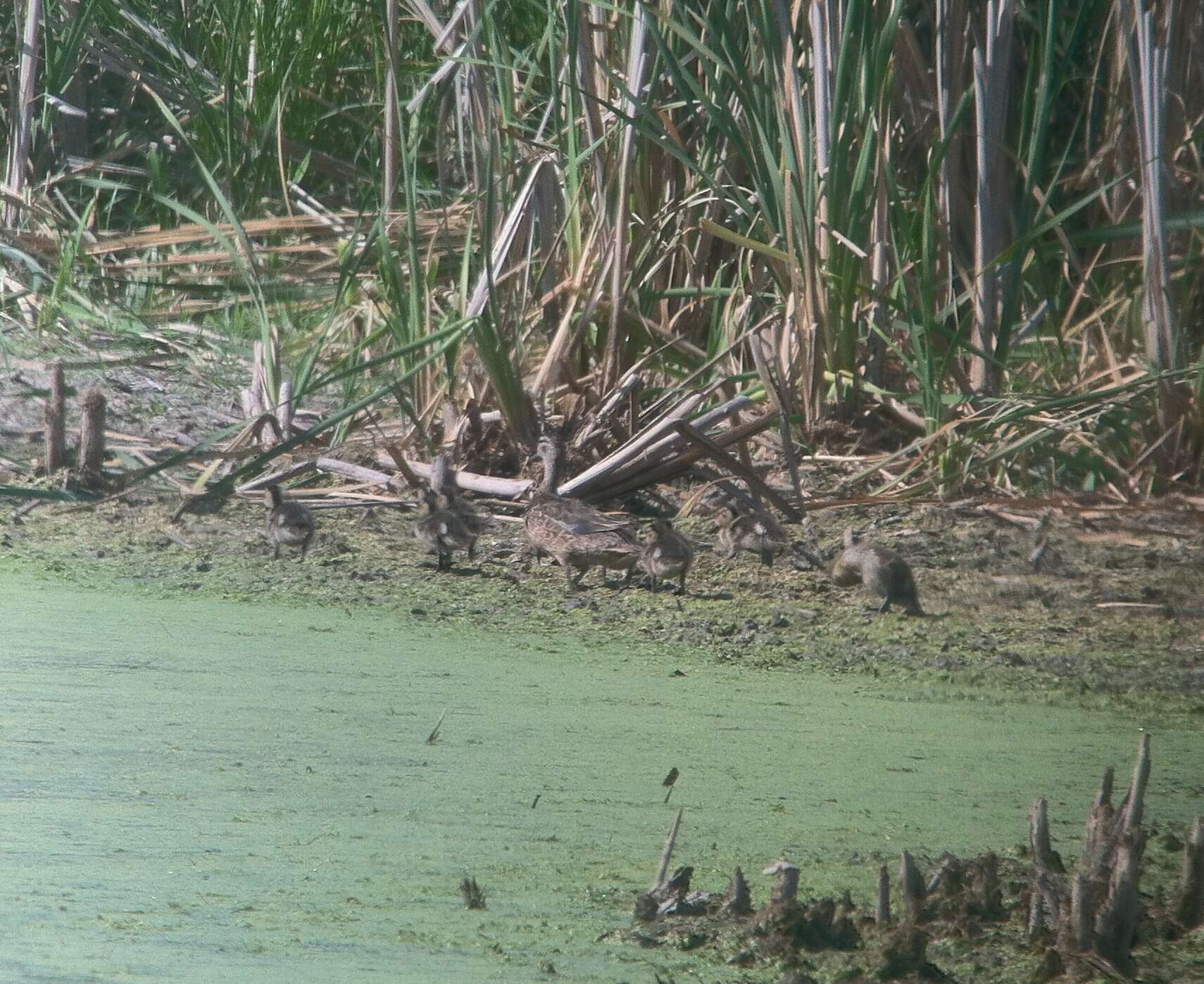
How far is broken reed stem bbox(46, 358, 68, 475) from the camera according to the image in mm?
4379

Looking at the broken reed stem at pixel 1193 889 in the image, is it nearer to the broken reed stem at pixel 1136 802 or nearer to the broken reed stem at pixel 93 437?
the broken reed stem at pixel 1136 802

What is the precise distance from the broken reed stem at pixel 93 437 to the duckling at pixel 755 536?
5.60ft

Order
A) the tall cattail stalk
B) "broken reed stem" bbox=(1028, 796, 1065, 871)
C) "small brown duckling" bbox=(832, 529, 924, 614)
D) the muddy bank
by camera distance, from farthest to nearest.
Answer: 1. the tall cattail stalk
2. "small brown duckling" bbox=(832, 529, 924, 614)
3. the muddy bank
4. "broken reed stem" bbox=(1028, 796, 1065, 871)

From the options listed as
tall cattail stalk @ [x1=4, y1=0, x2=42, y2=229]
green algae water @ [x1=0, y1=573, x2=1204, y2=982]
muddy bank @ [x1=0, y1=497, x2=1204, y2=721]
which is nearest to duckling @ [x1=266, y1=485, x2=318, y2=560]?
muddy bank @ [x1=0, y1=497, x2=1204, y2=721]

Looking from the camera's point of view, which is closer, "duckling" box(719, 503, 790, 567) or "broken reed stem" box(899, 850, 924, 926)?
"broken reed stem" box(899, 850, 924, 926)

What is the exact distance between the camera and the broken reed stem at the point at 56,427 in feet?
14.4

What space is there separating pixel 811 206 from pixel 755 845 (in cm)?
244

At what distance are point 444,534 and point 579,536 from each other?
341mm

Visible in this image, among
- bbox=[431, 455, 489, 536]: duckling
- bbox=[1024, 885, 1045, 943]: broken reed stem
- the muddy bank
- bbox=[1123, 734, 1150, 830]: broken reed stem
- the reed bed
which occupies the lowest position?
the muddy bank

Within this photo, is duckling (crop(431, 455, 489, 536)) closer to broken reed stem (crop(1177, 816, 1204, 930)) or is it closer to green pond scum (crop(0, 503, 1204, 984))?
green pond scum (crop(0, 503, 1204, 984))

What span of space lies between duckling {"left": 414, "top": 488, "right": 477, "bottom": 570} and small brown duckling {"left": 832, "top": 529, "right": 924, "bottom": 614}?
0.89 m

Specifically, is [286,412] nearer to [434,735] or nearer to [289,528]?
[289,528]

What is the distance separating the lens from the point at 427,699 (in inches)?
112

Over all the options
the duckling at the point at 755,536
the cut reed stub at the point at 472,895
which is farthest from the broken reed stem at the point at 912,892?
the duckling at the point at 755,536
